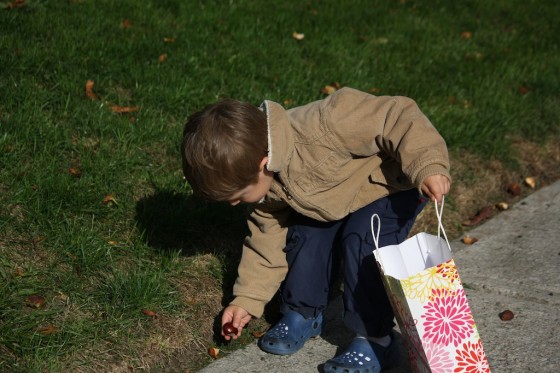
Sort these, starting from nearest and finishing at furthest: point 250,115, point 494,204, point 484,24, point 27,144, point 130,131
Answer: point 250,115
point 27,144
point 130,131
point 494,204
point 484,24

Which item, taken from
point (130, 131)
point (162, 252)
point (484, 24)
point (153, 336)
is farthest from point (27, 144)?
point (484, 24)

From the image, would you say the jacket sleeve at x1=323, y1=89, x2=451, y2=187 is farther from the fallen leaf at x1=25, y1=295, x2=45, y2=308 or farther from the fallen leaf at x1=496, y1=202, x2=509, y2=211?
the fallen leaf at x1=496, y1=202, x2=509, y2=211

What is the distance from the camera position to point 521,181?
4.57 meters

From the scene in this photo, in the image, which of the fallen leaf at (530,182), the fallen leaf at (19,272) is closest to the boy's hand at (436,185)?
the fallen leaf at (19,272)

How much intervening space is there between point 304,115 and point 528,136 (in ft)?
8.03

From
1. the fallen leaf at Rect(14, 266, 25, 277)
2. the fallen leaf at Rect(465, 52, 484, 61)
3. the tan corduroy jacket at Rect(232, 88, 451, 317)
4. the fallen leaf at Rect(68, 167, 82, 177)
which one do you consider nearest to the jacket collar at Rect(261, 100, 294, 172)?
the tan corduroy jacket at Rect(232, 88, 451, 317)

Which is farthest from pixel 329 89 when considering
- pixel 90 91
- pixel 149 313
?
pixel 149 313

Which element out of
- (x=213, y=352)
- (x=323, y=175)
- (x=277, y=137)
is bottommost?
(x=213, y=352)

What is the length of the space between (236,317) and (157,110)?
56.5 inches

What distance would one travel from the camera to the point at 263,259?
3133 millimetres

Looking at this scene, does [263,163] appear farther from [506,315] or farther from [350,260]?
[506,315]

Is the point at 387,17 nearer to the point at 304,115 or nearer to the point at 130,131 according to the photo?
the point at 130,131

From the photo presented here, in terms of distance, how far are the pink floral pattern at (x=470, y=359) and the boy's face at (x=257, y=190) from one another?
0.84 meters

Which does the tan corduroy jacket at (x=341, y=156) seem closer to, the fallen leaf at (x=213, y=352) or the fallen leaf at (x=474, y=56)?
the fallen leaf at (x=213, y=352)
